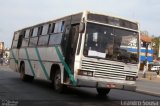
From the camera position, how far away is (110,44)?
47.0 feet

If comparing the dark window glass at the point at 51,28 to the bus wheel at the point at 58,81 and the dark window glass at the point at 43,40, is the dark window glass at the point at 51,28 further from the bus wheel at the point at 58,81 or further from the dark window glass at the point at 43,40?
the bus wheel at the point at 58,81

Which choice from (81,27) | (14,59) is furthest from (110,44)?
(14,59)

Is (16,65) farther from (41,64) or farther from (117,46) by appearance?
(117,46)

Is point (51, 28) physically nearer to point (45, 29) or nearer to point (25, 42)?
point (45, 29)

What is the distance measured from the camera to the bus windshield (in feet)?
46.3

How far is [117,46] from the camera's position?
14.4m

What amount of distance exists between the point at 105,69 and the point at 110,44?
0.93 metres

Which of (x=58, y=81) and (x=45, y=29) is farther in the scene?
(x=45, y=29)

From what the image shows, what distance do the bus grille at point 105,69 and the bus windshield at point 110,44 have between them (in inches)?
10.0

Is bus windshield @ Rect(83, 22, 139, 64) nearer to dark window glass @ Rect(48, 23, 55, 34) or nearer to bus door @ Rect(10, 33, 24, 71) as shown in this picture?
dark window glass @ Rect(48, 23, 55, 34)

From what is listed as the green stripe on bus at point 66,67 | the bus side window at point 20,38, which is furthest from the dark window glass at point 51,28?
the bus side window at point 20,38

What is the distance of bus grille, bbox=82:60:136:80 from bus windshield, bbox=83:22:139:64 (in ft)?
0.83

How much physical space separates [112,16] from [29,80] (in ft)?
32.3

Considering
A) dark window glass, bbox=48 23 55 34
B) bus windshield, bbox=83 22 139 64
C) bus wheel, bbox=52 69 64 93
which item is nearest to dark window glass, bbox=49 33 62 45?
dark window glass, bbox=48 23 55 34
